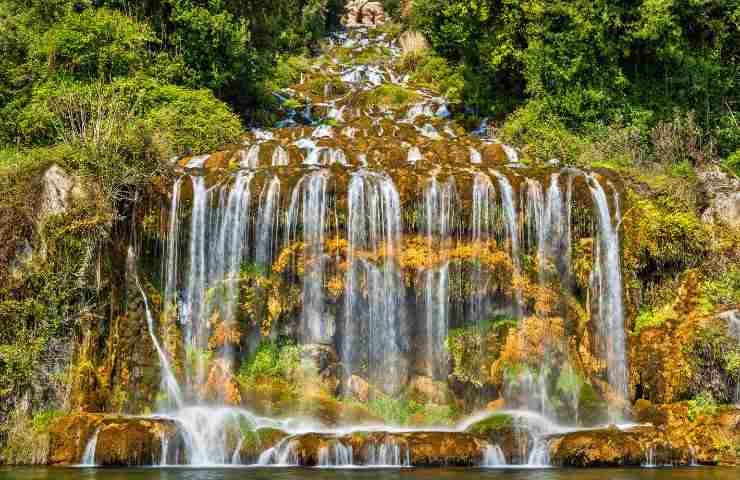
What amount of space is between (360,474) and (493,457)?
2766mm

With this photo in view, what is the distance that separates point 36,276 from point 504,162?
13.4 meters

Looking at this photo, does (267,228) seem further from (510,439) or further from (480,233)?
(510,439)

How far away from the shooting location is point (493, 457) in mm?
13930

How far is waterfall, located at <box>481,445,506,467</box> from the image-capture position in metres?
13.8

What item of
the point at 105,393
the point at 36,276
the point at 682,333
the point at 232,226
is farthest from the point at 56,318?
the point at 682,333

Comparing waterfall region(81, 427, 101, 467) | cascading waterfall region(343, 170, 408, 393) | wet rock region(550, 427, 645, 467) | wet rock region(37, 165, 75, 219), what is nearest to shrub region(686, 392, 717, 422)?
wet rock region(550, 427, 645, 467)

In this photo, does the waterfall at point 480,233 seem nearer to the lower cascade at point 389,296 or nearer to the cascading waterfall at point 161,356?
the lower cascade at point 389,296

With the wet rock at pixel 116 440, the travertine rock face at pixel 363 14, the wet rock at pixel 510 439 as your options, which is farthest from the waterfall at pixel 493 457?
the travertine rock face at pixel 363 14

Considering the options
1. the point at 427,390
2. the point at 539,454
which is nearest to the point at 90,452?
the point at 427,390

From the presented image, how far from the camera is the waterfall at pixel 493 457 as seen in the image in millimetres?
13844

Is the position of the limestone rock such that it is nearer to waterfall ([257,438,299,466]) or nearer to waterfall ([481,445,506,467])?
waterfall ([481,445,506,467])

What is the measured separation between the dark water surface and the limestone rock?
7.90 metres

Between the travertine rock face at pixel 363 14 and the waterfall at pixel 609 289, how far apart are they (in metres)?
44.1

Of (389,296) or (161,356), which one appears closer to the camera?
(161,356)
